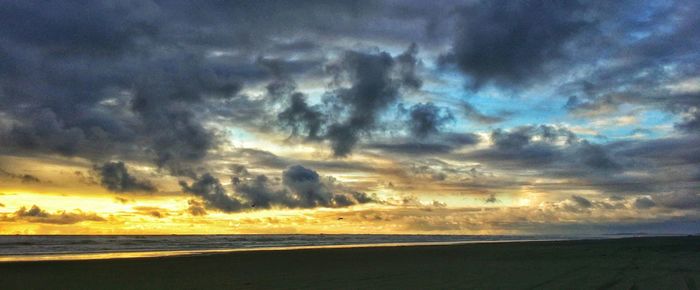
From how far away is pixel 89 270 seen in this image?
27172 mm

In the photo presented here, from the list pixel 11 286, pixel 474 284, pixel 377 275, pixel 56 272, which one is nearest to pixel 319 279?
pixel 377 275

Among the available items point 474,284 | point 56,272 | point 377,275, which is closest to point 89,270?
point 56,272

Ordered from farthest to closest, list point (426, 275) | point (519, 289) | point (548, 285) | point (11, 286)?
point (426, 275), point (11, 286), point (548, 285), point (519, 289)

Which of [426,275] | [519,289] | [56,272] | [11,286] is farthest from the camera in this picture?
[56,272]

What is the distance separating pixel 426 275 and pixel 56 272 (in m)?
18.5

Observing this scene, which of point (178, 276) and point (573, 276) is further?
point (178, 276)

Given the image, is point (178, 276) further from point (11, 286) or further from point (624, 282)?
point (624, 282)

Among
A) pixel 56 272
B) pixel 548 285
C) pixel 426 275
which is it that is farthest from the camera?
pixel 56 272

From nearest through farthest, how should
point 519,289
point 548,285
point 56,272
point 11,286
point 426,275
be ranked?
point 519,289 < point 548,285 < point 11,286 < point 426,275 < point 56,272

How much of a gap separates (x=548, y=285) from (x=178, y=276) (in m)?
15.9

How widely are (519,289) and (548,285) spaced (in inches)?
69.2

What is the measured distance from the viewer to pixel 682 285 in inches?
707

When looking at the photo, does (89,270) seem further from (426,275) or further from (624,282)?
(624,282)

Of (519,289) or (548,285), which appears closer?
(519,289)
